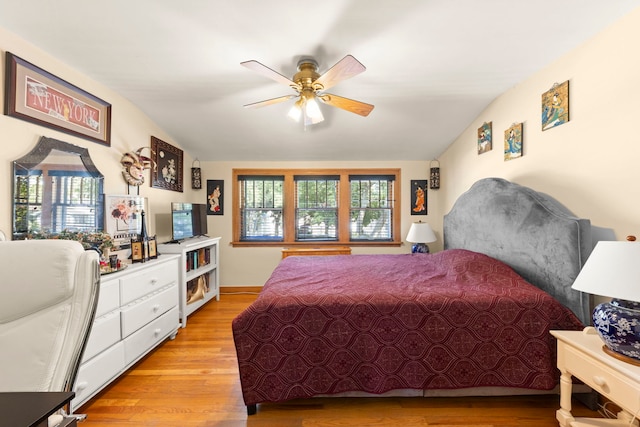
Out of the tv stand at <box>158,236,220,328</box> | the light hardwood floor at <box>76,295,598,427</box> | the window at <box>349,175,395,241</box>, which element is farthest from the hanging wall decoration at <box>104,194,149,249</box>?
the window at <box>349,175,395,241</box>

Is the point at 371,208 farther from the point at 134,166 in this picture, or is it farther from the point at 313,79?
the point at 134,166

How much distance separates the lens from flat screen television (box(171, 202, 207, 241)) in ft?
10.3

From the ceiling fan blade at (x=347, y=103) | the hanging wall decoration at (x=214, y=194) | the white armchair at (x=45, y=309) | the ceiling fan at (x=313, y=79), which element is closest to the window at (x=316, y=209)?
the hanging wall decoration at (x=214, y=194)

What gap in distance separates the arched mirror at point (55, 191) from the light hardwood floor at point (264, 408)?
49.1 inches

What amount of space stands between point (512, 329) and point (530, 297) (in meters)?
0.23

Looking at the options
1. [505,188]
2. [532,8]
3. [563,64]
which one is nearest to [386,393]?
[505,188]

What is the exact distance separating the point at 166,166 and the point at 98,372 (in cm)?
235

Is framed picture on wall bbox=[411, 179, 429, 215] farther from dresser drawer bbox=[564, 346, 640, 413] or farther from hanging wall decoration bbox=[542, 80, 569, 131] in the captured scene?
dresser drawer bbox=[564, 346, 640, 413]

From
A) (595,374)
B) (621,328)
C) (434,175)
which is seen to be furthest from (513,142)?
(595,374)

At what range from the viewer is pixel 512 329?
160cm

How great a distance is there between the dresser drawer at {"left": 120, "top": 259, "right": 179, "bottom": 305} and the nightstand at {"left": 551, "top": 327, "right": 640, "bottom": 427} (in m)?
2.81

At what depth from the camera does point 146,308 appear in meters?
2.23

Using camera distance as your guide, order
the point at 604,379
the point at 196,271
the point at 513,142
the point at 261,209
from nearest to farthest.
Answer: the point at 604,379 < the point at 513,142 < the point at 196,271 < the point at 261,209

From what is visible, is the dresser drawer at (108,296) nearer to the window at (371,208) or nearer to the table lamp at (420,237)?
the window at (371,208)
